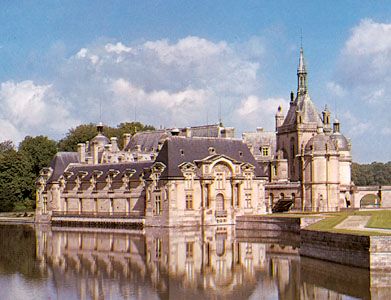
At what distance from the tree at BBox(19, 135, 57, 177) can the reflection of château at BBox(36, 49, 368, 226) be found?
35.0 feet

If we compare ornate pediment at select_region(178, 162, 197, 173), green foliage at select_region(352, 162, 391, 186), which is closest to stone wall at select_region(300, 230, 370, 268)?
ornate pediment at select_region(178, 162, 197, 173)

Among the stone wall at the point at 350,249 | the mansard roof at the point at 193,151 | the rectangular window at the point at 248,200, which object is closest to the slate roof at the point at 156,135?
the mansard roof at the point at 193,151

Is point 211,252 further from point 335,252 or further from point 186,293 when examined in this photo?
point 186,293

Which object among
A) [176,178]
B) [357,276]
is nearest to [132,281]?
[357,276]

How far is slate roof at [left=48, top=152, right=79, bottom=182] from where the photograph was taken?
270 feet

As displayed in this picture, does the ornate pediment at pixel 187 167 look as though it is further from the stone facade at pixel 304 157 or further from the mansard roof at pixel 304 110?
the mansard roof at pixel 304 110

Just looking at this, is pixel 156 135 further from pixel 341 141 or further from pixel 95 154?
pixel 341 141

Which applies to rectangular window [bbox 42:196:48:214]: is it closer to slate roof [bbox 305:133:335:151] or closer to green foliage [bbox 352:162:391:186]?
slate roof [bbox 305:133:335:151]

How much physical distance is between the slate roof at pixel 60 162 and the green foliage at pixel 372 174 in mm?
71780

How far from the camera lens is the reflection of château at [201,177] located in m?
66.7

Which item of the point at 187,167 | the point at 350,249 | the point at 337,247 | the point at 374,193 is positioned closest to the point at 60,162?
the point at 187,167

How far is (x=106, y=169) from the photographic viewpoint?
77125 millimetres

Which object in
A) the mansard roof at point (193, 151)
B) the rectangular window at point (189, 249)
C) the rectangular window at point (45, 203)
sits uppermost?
the mansard roof at point (193, 151)

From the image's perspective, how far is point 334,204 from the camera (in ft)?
240
